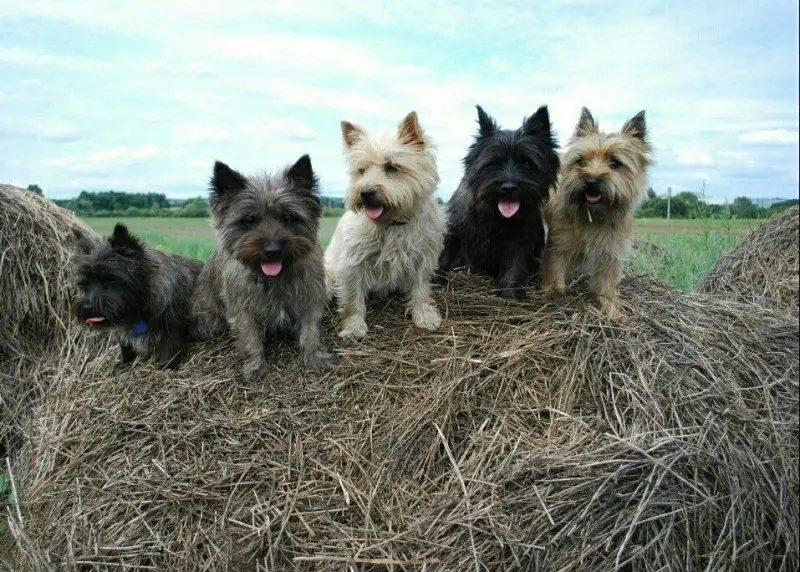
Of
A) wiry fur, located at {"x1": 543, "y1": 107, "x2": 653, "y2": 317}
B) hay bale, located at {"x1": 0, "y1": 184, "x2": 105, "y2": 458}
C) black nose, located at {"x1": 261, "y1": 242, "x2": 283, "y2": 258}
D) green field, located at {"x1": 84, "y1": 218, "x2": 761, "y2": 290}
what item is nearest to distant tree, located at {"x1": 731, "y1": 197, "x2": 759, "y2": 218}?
green field, located at {"x1": 84, "y1": 218, "x2": 761, "y2": 290}

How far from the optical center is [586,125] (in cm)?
557

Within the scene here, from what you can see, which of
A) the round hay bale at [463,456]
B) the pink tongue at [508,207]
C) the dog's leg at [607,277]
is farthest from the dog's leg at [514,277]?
the dog's leg at [607,277]

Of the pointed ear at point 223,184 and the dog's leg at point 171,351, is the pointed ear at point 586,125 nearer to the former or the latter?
the pointed ear at point 223,184

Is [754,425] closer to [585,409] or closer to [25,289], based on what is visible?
[585,409]

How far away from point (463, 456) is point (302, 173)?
251cm

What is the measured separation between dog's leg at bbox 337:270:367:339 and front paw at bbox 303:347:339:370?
0.36m

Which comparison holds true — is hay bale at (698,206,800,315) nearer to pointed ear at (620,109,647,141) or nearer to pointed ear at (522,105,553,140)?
pointed ear at (620,109,647,141)

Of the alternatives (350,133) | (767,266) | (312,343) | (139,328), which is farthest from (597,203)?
(139,328)

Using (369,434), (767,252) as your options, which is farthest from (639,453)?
(767,252)

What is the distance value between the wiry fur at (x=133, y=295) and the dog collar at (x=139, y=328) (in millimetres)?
13

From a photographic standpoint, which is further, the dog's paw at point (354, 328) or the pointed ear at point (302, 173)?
the dog's paw at point (354, 328)

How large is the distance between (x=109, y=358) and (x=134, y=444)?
4.81 feet

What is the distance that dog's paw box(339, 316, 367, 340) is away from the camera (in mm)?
5348

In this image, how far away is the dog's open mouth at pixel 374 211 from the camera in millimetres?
5145
